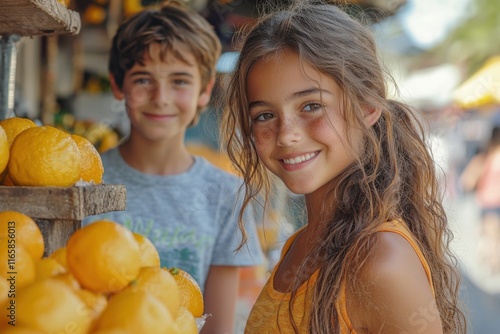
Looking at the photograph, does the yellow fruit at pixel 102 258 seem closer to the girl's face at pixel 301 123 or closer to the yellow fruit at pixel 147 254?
the yellow fruit at pixel 147 254

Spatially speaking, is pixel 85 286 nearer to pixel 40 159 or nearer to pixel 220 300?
pixel 40 159

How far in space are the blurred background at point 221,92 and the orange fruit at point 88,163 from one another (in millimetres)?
280

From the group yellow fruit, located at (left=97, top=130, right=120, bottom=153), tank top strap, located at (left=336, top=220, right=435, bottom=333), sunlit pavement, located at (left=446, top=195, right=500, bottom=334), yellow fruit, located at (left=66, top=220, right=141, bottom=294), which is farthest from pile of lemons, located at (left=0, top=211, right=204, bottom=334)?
sunlit pavement, located at (left=446, top=195, right=500, bottom=334)

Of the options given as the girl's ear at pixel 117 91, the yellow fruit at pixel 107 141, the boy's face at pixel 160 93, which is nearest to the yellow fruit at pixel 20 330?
the boy's face at pixel 160 93

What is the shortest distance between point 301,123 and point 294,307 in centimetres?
47

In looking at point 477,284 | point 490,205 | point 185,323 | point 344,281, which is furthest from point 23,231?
point 477,284

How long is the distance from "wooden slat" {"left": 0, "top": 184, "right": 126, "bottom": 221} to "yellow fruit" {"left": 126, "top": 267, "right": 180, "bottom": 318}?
166mm

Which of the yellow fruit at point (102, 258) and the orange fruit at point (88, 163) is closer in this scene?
the yellow fruit at point (102, 258)

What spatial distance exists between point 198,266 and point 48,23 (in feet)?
4.06

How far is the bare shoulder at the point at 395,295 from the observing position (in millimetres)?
1235

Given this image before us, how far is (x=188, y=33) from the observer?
2.34 metres

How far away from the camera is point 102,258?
0.93 m

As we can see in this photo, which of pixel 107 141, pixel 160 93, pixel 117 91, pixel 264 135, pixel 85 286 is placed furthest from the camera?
pixel 107 141

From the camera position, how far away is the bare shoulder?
1235 millimetres
